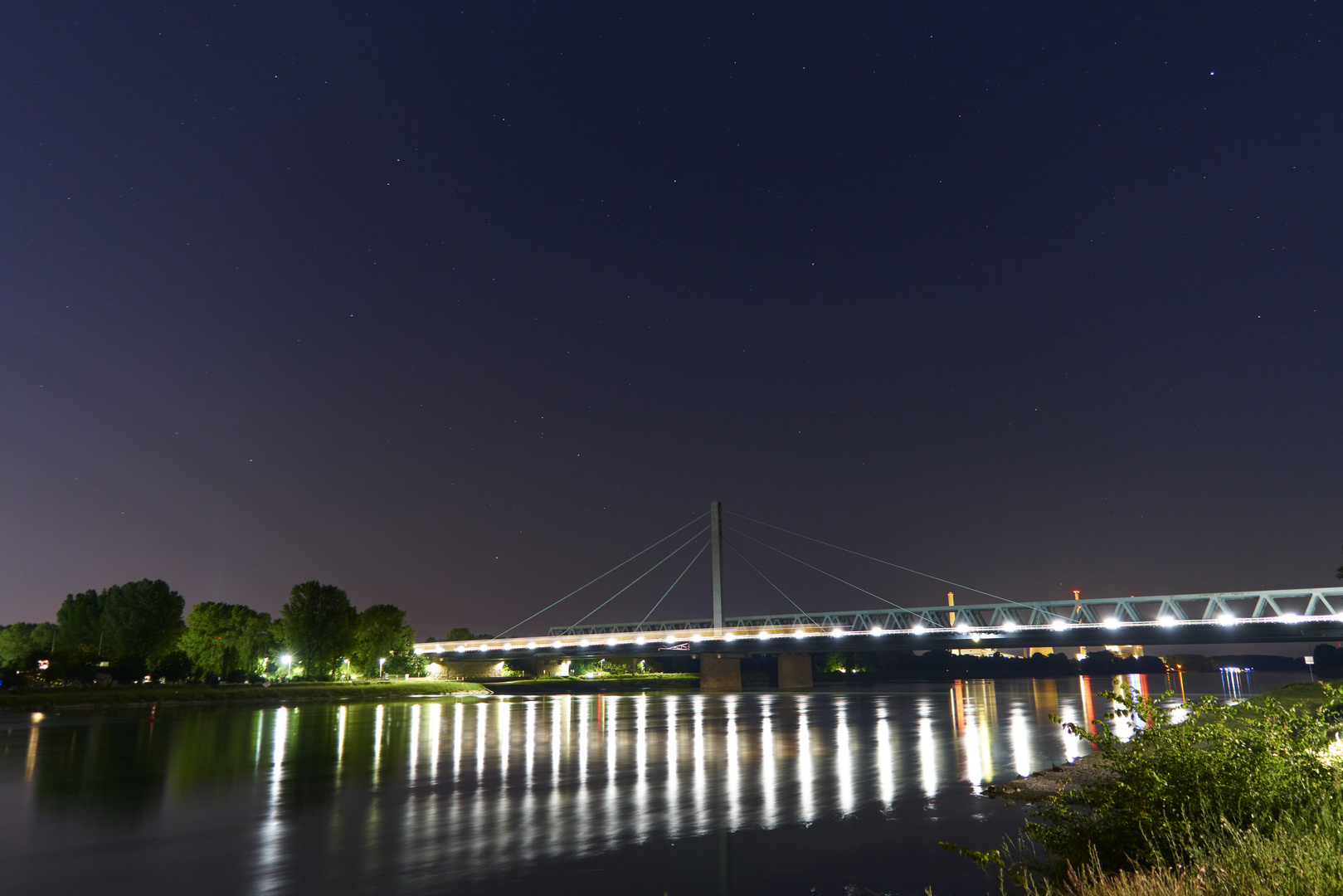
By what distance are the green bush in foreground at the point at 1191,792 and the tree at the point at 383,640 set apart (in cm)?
11949

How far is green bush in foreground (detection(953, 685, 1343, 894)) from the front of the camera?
12461 millimetres

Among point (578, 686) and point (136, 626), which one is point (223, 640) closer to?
point (136, 626)

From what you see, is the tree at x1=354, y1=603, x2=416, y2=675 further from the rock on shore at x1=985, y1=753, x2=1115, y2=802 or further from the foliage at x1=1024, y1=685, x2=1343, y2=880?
the foliage at x1=1024, y1=685, x2=1343, y2=880

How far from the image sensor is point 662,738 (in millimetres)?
47281

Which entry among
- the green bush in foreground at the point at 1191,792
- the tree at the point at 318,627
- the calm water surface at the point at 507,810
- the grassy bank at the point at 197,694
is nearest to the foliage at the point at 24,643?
the tree at the point at 318,627

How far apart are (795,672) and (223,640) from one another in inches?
Answer: 3709

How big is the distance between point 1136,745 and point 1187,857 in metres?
2.21

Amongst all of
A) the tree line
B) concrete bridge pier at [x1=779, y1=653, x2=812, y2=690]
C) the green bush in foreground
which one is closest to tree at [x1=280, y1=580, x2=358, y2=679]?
the tree line

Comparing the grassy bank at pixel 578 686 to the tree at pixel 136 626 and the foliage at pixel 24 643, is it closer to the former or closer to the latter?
the tree at pixel 136 626

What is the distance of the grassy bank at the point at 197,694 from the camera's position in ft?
242

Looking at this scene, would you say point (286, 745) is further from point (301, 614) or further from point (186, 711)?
point (301, 614)

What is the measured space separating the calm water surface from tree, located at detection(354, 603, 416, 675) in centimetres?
7444

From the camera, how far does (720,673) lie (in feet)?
495

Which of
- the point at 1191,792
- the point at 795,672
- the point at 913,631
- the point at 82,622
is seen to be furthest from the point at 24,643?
the point at 1191,792
